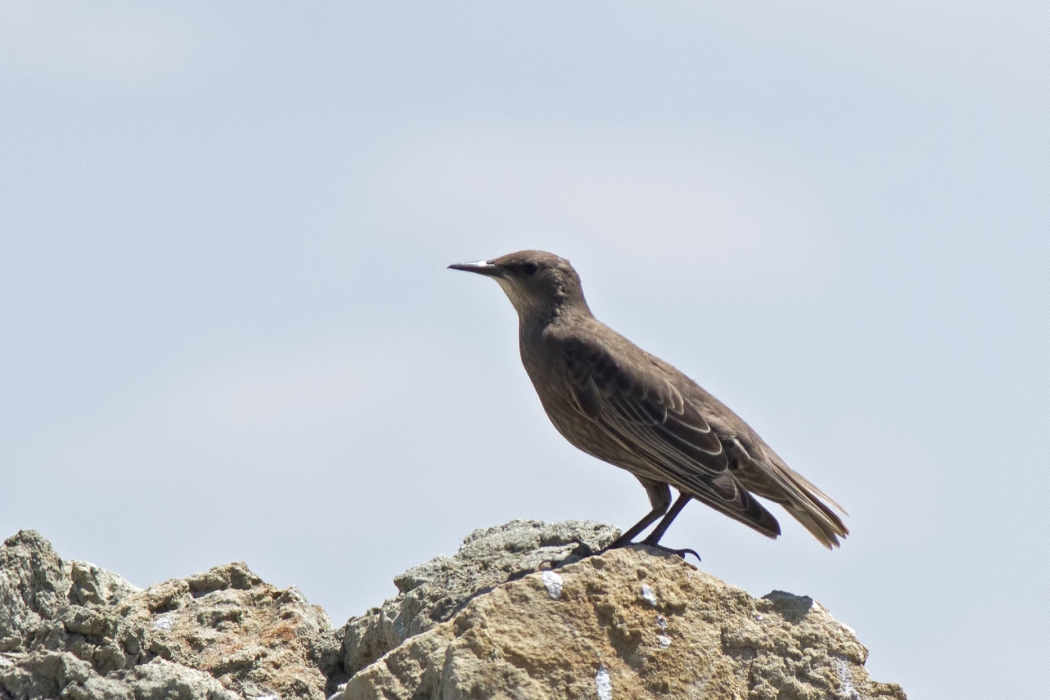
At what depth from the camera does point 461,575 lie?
244 inches

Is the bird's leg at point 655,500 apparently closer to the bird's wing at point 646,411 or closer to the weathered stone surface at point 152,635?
the bird's wing at point 646,411

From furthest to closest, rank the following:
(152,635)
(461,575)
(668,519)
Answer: (668,519) → (461,575) → (152,635)

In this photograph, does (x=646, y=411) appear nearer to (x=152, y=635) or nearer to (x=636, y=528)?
(x=636, y=528)

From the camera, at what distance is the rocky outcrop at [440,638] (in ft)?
15.7

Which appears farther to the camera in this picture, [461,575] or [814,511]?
[814,511]

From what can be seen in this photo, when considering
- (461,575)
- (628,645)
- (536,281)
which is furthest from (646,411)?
(628,645)

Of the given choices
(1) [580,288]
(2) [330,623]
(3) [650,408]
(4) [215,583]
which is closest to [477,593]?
(2) [330,623]

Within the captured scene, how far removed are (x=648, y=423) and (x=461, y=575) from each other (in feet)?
6.77

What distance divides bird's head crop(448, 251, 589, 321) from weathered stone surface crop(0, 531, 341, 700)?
3147 mm

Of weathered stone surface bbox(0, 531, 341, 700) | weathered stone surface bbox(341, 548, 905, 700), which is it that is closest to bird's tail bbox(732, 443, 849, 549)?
weathered stone surface bbox(341, 548, 905, 700)

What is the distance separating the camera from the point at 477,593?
5.91 metres

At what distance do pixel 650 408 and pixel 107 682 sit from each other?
380 cm

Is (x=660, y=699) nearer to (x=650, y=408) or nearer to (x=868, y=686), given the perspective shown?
(x=868, y=686)

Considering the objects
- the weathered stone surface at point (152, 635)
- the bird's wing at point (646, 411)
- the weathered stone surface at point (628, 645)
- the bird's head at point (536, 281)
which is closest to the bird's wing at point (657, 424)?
the bird's wing at point (646, 411)
